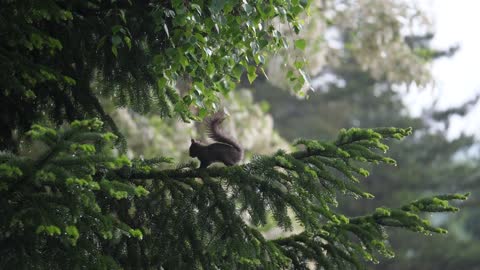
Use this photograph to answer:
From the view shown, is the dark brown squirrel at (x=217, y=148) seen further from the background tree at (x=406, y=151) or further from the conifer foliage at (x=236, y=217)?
the background tree at (x=406, y=151)

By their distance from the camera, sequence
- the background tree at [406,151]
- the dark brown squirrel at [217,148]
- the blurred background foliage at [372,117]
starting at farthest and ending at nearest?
1. the background tree at [406,151]
2. the blurred background foliage at [372,117]
3. the dark brown squirrel at [217,148]

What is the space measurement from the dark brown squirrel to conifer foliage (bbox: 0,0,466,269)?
0.16 m

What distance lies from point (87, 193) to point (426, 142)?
18.3m

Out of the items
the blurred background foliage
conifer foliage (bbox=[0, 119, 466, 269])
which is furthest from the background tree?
conifer foliage (bbox=[0, 119, 466, 269])

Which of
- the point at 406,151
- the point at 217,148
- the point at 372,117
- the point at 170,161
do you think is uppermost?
the point at 372,117

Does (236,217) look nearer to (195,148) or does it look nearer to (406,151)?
(195,148)

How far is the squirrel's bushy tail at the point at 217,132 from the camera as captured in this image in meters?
3.88

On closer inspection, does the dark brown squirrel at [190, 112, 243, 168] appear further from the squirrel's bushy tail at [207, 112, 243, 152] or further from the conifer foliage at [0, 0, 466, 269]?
the conifer foliage at [0, 0, 466, 269]

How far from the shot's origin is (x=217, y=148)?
3.85 meters

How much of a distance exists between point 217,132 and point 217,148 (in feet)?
0.31

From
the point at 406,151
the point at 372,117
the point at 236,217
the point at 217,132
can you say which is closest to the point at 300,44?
the point at 217,132

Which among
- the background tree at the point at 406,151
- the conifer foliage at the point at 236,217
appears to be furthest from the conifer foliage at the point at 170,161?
the background tree at the point at 406,151

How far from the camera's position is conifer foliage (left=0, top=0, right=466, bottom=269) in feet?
10.5

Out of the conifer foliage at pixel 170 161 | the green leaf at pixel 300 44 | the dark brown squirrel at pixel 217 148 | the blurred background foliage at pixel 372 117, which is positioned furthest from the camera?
the blurred background foliage at pixel 372 117
